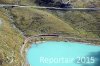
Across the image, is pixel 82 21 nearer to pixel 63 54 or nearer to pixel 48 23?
pixel 48 23

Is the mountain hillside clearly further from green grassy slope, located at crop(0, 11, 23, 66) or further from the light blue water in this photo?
the light blue water

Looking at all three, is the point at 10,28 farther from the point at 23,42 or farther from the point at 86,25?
the point at 86,25

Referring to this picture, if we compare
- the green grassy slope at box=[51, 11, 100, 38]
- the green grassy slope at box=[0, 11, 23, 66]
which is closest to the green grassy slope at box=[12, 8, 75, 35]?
the green grassy slope at box=[51, 11, 100, 38]

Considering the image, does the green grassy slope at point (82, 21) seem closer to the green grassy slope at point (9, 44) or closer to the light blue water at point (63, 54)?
the light blue water at point (63, 54)

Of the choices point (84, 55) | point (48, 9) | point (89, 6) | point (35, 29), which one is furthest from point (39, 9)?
point (84, 55)

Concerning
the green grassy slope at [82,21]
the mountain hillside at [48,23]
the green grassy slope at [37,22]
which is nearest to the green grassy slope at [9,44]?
the mountain hillside at [48,23]

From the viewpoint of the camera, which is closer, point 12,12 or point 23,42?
point 23,42

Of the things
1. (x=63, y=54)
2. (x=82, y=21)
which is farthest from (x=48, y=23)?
(x=63, y=54)
